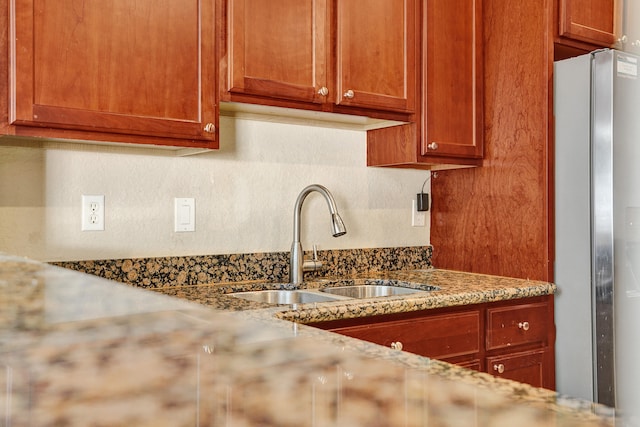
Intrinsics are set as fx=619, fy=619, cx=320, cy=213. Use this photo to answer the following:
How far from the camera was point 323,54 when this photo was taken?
2.07 metres

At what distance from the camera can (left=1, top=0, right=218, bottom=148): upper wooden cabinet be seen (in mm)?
1568

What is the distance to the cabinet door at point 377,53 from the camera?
6.93 ft

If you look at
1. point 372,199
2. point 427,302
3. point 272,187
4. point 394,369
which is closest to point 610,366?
point 427,302

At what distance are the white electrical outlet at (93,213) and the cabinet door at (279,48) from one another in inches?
21.4

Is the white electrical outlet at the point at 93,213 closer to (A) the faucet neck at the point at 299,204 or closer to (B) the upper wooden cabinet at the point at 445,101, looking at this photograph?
(A) the faucet neck at the point at 299,204

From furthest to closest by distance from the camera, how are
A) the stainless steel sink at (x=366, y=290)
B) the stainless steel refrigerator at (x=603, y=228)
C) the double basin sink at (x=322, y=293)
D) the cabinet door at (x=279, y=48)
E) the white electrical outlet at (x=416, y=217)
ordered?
the white electrical outlet at (x=416, y=217) < the stainless steel sink at (x=366, y=290) < the stainless steel refrigerator at (x=603, y=228) < the double basin sink at (x=322, y=293) < the cabinet door at (x=279, y=48)

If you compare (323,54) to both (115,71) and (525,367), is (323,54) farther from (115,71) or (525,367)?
(525,367)

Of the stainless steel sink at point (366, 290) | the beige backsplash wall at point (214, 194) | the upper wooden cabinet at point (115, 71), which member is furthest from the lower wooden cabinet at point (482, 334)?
the upper wooden cabinet at point (115, 71)

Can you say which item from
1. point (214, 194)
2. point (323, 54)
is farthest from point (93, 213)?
point (323, 54)

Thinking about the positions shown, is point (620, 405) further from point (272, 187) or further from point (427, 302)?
point (272, 187)

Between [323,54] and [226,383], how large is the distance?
6.12 ft

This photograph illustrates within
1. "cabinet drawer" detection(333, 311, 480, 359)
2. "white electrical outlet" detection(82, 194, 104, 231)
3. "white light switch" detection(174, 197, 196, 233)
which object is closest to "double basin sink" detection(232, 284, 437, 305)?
"cabinet drawer" detection(333, 311, 480, 359)

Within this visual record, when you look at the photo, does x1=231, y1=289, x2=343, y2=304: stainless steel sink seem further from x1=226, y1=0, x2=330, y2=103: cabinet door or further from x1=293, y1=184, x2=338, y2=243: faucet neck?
x1=226, y1=0, x2=330, y2=103: cabinet door

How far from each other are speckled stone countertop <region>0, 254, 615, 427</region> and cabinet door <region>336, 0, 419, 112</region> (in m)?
1.69
